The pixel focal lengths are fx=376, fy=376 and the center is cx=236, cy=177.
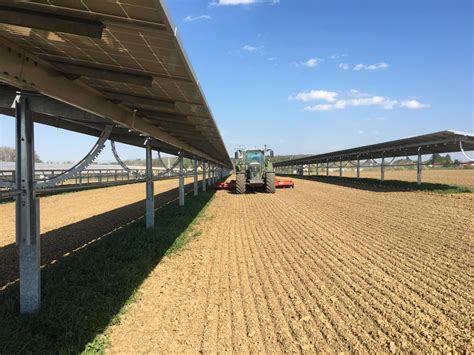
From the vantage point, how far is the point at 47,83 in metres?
4.20

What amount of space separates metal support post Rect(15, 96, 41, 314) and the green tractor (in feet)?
56.8

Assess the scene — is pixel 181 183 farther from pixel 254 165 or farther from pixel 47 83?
pixel 47 83

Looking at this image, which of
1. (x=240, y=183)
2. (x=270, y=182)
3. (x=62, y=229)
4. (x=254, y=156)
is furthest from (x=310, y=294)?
(x=254, y=156)

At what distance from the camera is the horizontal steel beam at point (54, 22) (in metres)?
3.03

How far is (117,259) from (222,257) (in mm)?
1970

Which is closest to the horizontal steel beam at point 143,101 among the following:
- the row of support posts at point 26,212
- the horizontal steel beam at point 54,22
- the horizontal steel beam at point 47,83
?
the horizontal steel beam at point 47,83

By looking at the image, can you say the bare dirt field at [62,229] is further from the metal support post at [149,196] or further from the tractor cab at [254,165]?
the tractor cab at [254,165]

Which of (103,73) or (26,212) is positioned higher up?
(103,73)

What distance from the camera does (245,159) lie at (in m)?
23.6

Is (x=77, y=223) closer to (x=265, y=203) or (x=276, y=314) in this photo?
(x=265, y=203)

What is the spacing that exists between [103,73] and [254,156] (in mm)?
19456

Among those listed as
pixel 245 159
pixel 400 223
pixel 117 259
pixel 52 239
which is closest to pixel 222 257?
pixel 117 259

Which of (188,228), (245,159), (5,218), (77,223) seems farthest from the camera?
(245,159)

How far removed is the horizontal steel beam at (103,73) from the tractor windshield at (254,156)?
1880 centimetres
